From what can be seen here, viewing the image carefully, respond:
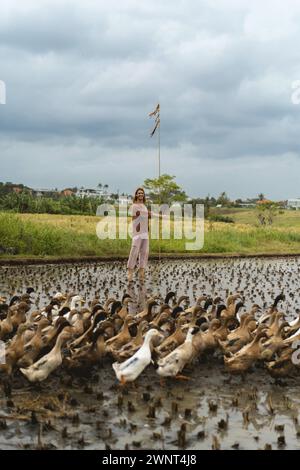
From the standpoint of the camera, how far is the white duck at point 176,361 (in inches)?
320

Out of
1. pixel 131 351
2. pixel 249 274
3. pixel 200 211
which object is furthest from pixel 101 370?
pixel 200 211

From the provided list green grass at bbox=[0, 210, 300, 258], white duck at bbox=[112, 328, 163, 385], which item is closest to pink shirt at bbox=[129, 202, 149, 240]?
white duck at bbox=[112, 328, 163, 385]

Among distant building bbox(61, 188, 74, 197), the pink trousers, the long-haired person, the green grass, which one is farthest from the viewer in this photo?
distant building bbox(61, 188, 74, 197)

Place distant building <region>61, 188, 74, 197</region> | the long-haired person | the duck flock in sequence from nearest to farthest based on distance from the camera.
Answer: the duck flock
the long-haired person
distant building <region>61, 188, 74, 197</region>

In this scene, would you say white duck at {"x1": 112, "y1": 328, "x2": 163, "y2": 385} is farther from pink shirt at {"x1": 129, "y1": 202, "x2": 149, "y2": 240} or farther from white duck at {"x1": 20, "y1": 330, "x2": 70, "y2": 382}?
pink shirt at {"x1": 129, "y1": 202, "x2": 149, "y2": 240}

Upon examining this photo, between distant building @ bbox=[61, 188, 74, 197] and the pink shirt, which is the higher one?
distant building @ bbox=[61, 188, 74, 197]

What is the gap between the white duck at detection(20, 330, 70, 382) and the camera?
773cm

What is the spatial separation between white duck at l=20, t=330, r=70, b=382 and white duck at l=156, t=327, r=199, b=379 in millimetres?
1391

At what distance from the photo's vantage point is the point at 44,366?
7812mm

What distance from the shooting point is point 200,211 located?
64.8 meters

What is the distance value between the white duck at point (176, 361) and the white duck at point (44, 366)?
54.8 inches

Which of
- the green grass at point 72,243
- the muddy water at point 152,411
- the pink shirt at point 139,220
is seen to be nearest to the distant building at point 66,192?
the green grass at point 72,243

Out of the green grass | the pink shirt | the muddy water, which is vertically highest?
the pink shirt

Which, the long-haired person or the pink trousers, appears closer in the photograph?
the long-haired person
